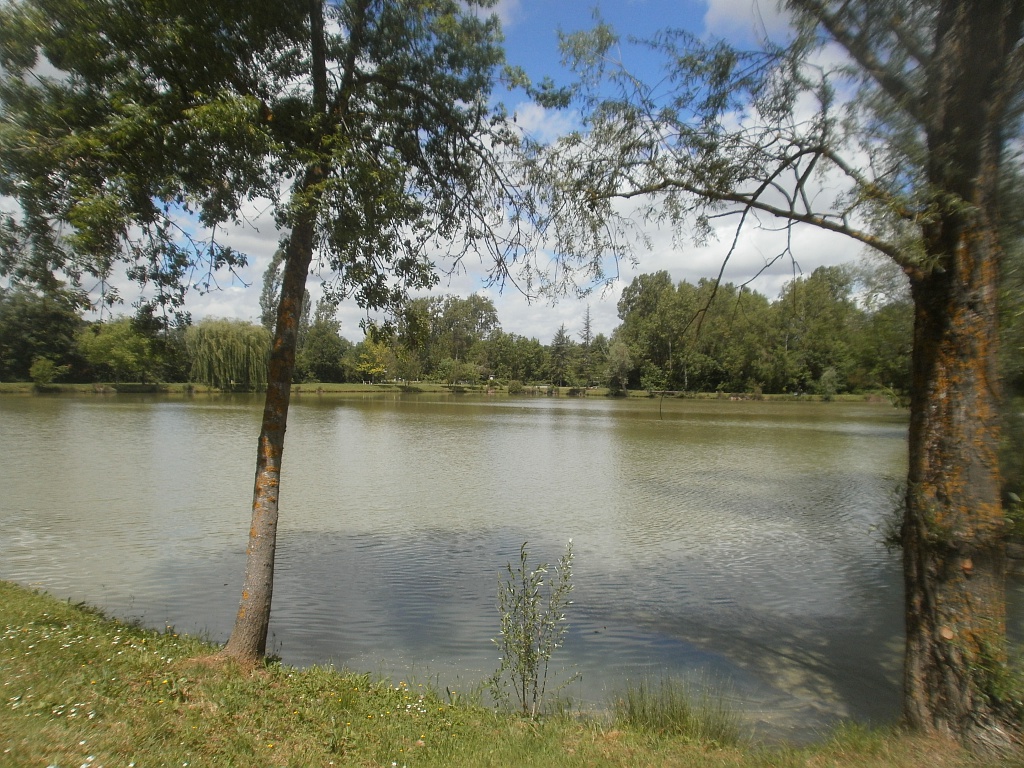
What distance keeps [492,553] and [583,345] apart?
97.3 meters

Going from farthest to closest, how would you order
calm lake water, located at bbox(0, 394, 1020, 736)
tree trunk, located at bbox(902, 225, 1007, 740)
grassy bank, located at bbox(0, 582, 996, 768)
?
calm lake water, located at bbox(0, 394, 1020, 736) < tree trunk, located at bbox(902, 225, 1007, 740) < grassy bank, located at bbox(0, 582, 996, 768)

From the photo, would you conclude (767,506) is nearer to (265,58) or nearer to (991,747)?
(991,747)

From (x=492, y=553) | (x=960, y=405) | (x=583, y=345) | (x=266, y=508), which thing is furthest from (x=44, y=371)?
(x=583, y=345)

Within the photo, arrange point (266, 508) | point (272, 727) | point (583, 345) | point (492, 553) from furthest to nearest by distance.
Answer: point (583, 345), point (492, 553), point (266, 508), point (272, 727)

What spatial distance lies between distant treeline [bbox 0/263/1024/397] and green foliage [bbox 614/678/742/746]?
3369mm

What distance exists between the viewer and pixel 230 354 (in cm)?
5531

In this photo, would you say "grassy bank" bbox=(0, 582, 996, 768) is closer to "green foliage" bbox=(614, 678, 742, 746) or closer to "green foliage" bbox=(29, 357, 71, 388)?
"green foliage" bbox=(614, 678, 742, 746)

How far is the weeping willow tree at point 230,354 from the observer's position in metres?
53.0

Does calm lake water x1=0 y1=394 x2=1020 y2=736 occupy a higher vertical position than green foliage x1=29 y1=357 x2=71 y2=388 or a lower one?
lower

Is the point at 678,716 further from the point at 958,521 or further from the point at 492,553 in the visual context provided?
the point at 492,553

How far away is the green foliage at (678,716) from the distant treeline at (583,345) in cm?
337

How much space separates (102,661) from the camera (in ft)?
16.6

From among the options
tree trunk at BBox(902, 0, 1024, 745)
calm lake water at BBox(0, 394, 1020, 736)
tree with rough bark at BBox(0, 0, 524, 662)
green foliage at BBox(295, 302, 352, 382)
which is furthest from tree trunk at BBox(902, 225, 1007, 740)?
green foliage at BBox(295, 302, 352, 382)

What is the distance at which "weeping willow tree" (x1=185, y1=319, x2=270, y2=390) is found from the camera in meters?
53.0
